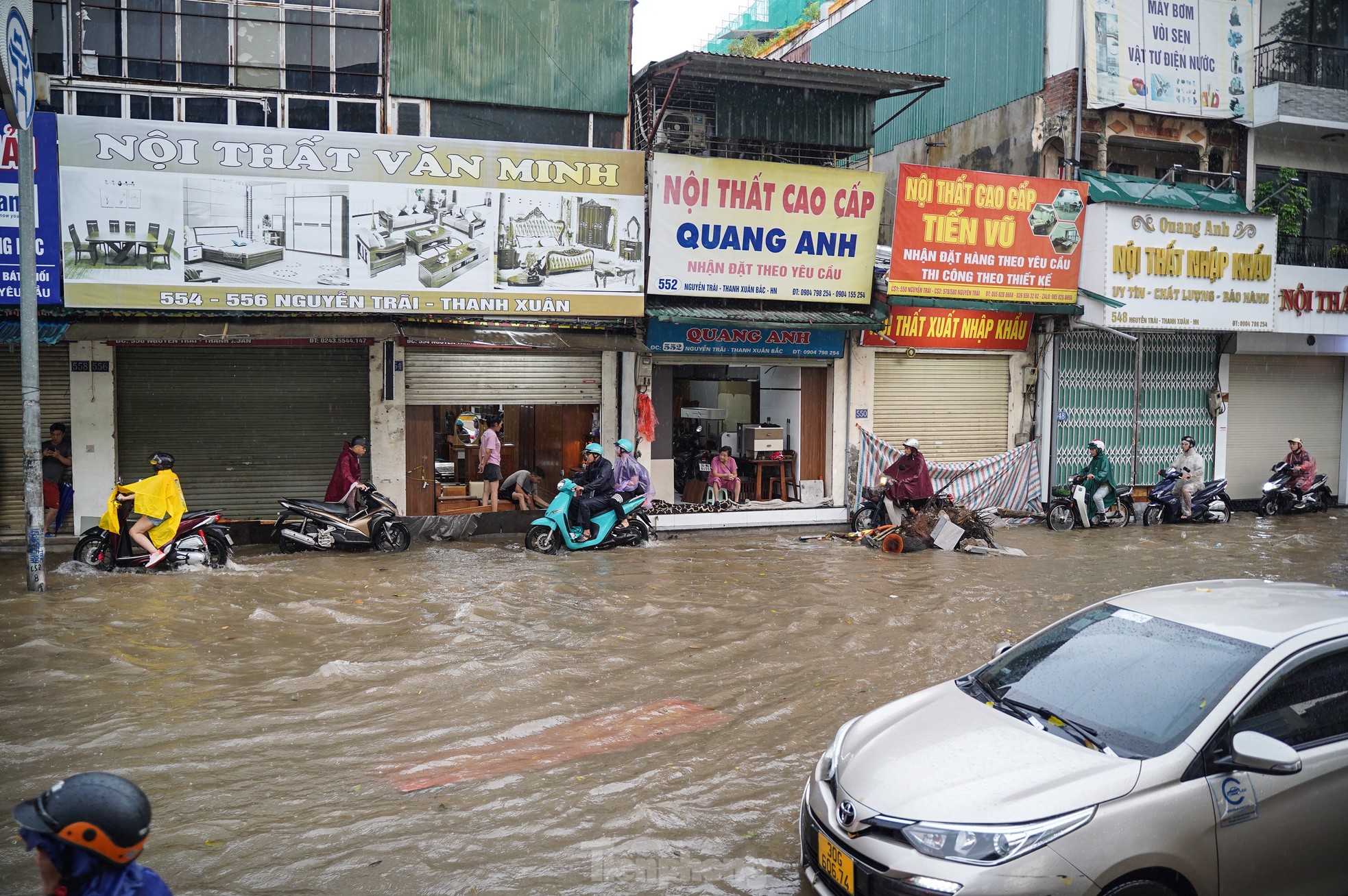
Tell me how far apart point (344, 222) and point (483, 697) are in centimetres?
818

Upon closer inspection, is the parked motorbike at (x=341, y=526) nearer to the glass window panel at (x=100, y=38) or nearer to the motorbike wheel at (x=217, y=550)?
the motorbike wheel at (x=217, y=550)

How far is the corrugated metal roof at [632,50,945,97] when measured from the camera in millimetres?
13633

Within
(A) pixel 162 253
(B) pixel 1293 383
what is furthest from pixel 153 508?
(B) pixel 1293 383

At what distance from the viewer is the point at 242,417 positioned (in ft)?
46.1

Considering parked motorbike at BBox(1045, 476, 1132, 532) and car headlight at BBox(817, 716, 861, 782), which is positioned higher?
car headlight at BBox(817, 716, 861, 782)

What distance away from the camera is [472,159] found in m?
13.5

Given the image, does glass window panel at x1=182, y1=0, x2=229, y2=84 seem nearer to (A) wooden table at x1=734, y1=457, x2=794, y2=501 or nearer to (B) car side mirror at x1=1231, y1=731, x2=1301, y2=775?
(A) wooden table at x1=734, y1=457, x2=794, y2=501

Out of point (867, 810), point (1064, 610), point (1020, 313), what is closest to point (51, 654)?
point (867, 810)

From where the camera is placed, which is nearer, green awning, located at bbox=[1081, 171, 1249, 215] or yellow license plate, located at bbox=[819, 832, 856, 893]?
yellow license plate, located at bbox=[819, 832, 856, 893]

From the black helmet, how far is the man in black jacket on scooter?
11042 millimetres

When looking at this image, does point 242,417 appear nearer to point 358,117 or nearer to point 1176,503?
point 358,117

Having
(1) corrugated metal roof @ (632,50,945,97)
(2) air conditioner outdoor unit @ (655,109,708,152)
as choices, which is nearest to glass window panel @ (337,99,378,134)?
(1) corrugated metal roof @ (632,50,945,97)

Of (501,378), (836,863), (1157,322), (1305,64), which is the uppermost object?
(1305,64)

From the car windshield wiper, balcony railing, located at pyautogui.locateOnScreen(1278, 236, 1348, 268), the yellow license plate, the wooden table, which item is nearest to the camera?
the yellow license plate
